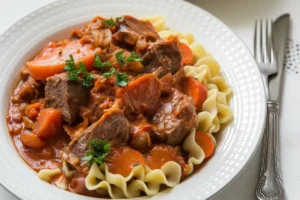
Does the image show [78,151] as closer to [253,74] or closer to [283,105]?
[253,74]

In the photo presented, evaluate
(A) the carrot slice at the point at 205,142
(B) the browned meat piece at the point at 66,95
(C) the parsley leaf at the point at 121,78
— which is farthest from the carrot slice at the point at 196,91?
(B) the browned meat piece at the point at 66,95

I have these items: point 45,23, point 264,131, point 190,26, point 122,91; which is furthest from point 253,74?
point 45,23

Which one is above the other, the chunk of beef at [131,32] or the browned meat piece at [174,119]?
the chunk of beef at [131,32]

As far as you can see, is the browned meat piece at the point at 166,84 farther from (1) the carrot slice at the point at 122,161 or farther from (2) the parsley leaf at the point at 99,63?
(1) the carrot slice at the point at 122,161

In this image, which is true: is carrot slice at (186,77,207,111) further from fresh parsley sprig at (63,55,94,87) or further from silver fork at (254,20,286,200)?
fresh parsley sprig at (63,55,94,87)

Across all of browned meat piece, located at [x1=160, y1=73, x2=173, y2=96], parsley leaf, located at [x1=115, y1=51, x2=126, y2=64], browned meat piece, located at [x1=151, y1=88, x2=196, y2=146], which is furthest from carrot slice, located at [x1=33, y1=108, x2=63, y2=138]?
browned meat piece, located at [x1=160, y1=73, x2=173, y2=96]

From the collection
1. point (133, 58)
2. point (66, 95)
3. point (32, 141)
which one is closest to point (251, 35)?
point (133, 58)
